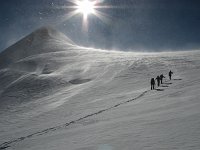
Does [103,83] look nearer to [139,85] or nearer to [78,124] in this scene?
[139,85]

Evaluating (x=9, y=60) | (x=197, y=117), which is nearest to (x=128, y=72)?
(x=197, y=117)

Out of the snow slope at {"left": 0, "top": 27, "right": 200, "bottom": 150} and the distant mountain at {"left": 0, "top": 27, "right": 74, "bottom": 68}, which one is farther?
the distant mountain at {"left": 0, "top": 27, "right": 74, "bottom": 68}

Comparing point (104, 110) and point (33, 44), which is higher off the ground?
point (33, 44)

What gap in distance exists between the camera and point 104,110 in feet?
75.0

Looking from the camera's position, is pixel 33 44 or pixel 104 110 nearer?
pixel 104 110

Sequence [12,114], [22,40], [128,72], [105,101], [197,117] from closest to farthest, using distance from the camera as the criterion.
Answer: [197,117] < [105,101] < [12,114] < [128,72] < [22,40]

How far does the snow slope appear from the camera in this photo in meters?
13.1

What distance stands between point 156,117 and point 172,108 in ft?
6.70

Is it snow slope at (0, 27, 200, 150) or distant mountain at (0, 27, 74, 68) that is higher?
distant mountain at (0, 27, 74, 68)

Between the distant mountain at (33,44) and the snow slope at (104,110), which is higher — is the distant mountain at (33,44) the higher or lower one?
the higher one

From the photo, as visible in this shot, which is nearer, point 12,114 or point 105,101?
point 105,101

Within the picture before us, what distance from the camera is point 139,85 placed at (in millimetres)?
31984

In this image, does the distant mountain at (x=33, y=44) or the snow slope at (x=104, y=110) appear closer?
the snow slope at (x=104, y=110)

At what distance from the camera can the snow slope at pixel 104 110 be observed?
13.1 meters
